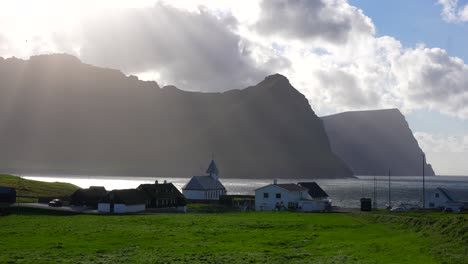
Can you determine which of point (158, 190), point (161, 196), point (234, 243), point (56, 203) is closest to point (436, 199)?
point (161, 196)

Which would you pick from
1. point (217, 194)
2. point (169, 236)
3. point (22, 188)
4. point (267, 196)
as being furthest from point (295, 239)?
point (22, 188)

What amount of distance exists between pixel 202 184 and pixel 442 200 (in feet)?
163

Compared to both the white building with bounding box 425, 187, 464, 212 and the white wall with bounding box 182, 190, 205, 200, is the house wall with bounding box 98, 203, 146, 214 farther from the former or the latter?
the white building with bounding box 425, 187, 464, 212

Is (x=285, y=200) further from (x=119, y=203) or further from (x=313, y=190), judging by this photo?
(x=119, y=203)

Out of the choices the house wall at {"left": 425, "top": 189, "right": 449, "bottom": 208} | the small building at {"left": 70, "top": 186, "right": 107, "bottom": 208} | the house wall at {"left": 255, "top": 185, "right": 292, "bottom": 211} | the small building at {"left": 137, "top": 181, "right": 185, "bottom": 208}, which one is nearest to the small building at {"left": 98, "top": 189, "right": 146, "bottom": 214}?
the small building at {"left": 70, "top": 186, "right": 107, "bottom": 208}

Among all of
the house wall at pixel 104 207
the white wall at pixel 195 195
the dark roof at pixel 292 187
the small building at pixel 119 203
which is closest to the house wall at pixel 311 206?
the dark roof at pixel 292 187

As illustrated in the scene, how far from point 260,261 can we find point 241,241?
9.83m

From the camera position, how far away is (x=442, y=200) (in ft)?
372

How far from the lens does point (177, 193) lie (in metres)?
107

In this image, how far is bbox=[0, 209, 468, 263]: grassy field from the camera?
1296 inches

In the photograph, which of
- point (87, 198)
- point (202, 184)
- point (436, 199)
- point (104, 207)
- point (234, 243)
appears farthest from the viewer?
point (202, 184)

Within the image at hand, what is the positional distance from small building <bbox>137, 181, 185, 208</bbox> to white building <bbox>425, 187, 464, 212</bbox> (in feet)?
170

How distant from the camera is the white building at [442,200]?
10862 cm

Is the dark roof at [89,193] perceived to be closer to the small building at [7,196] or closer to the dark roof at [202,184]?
the small building at [7,196]
